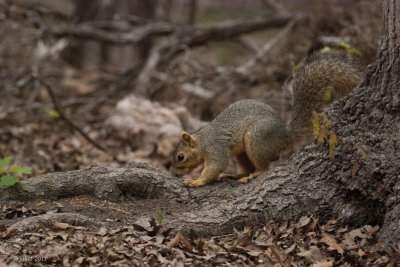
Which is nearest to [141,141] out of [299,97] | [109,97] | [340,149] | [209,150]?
[109,97]

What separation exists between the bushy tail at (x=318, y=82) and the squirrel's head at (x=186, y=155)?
2.80 ft

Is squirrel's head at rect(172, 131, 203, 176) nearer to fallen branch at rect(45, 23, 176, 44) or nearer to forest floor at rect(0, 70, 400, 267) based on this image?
forest floor at rect(0, 70, 400, 267)

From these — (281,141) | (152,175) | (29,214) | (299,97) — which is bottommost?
(29,214)

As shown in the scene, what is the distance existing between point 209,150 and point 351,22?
418 cm

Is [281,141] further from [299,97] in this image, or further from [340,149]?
[340,149]

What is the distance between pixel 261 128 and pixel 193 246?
51.3 inches

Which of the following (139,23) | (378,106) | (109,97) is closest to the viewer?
(378,106)

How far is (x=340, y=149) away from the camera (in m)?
4.06

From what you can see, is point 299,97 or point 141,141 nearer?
point 299,97

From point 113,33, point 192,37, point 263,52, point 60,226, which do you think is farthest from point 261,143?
point 113,33

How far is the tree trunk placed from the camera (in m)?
3.85

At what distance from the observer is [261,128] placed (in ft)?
15.6

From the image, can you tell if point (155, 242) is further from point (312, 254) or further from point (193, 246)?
point (312, 254)

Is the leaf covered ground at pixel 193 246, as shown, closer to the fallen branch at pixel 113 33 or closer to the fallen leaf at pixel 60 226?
the fallen leaf at pixel 60 226
